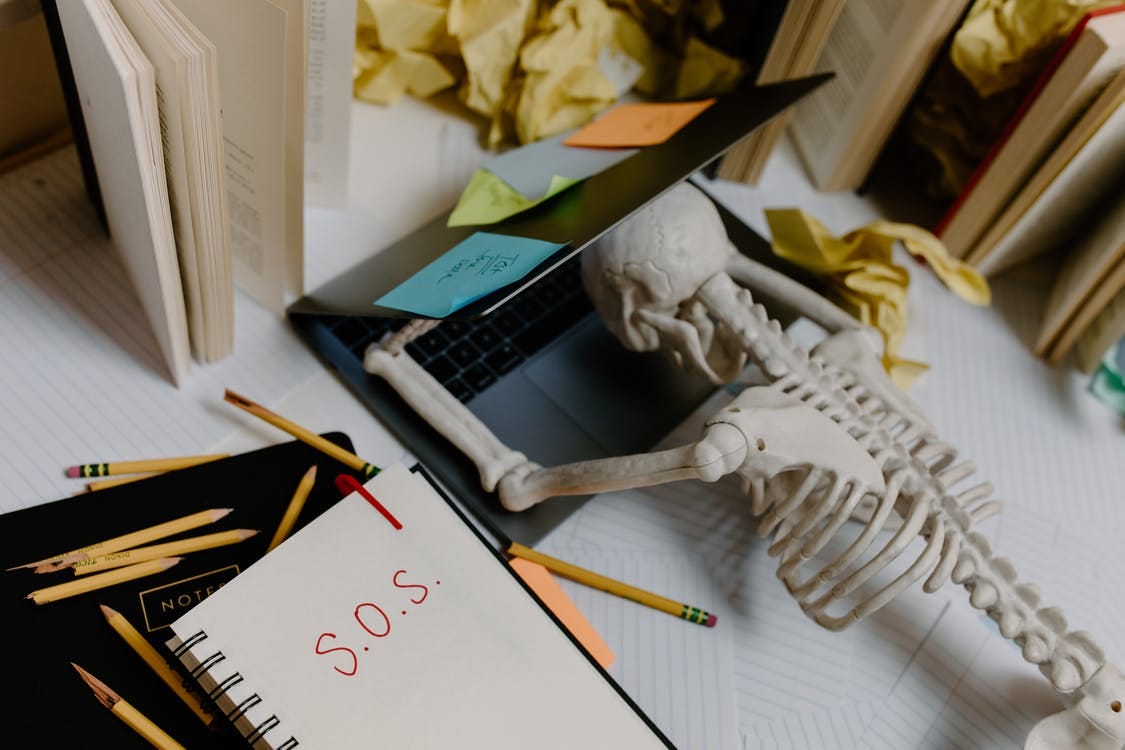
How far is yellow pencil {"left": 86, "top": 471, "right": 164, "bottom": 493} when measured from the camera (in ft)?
2.21

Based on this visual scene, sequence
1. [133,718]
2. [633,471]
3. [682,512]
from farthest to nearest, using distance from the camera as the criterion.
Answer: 1. [682,512]
2. [633,471]
3. [133,718]

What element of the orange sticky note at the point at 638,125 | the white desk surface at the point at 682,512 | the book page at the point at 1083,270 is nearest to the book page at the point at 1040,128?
the book page at the point at 1083,270

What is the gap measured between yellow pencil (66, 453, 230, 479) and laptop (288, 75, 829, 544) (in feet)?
0.49

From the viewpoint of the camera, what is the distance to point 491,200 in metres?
0.80

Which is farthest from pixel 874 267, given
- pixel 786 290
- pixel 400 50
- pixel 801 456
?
pixel 400 50

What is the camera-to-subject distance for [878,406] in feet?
2.51

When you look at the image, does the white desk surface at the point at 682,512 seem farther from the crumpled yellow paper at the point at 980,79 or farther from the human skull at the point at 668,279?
the crumpled yellow paper at the point at 980,79

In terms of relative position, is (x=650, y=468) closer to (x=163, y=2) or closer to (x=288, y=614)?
(x=288, y=614)

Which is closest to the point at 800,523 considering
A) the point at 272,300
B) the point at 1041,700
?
the point at 1041,700

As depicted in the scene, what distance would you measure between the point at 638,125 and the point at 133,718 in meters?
0.64

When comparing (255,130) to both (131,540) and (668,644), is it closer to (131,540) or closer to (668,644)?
(131,540)

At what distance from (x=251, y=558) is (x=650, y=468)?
310 mm

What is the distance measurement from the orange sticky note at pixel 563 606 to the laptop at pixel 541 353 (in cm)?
3

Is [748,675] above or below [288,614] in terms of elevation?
below
